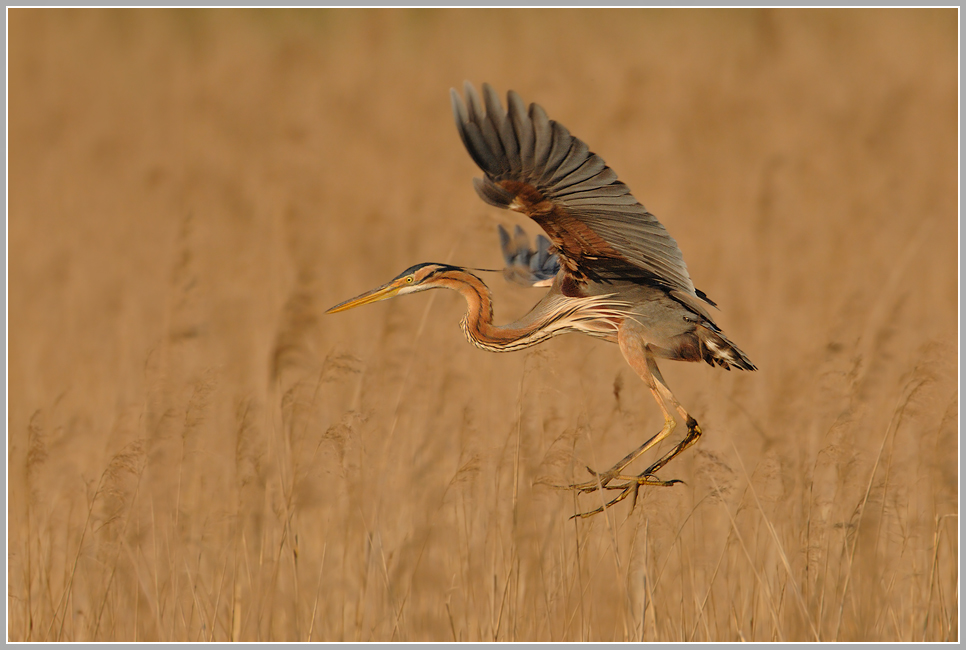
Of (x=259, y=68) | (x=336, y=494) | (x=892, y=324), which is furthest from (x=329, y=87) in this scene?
(x=892, y=324)

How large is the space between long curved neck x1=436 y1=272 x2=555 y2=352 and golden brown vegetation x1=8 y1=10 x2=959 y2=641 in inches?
4.2

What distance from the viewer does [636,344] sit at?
1.96 m

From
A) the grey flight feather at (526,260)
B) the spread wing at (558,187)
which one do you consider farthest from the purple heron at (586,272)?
the grey flight feather at (526,260)

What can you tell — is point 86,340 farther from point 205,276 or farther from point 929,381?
point 929,381

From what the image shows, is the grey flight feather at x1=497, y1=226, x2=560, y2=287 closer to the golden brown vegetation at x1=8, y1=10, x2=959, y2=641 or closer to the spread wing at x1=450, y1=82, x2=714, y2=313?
the golden brown vegetation at x1=8, y1=10, x2=959, y2=641

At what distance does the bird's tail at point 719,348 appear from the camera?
1994 mm

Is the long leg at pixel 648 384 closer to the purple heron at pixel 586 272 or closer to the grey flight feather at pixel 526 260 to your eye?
the purple heron at pixel 586 272

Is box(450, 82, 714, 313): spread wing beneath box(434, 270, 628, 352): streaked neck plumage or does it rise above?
above

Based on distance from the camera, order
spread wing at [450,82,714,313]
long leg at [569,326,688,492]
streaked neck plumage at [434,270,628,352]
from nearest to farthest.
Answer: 1. spread wing at [450,82,714,313]
2. long leg at [569,326,688,492]
3. streaked neck plumage at [434,270,628,352]

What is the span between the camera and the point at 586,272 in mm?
2004

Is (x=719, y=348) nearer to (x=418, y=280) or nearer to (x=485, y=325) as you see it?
(x=485, y=325)

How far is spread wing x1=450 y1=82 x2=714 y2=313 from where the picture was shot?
5.82 feet

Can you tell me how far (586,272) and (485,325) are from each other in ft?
0.91

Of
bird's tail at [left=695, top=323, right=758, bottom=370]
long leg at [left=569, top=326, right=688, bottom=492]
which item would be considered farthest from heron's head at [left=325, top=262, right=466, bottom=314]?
bird's tail at [left=695, top=323, right=758, bottom=370]
